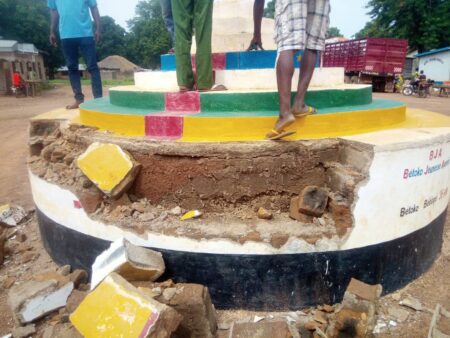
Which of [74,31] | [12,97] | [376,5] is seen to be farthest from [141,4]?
[74,31]

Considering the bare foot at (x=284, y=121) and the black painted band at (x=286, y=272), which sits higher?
the bare foot at (x=284, y=121)

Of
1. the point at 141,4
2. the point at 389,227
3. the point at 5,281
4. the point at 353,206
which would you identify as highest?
the point at 141,4

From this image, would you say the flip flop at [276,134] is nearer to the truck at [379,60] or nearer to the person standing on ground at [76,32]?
the person standing on ground at [76,32]

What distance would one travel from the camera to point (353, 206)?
234cm

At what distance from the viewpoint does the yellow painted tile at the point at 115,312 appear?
1799mm

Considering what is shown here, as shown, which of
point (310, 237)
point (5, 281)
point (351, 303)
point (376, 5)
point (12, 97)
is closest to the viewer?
point (351, 303)

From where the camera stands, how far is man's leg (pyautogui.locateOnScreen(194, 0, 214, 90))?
2.88m

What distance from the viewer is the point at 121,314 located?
1860 mm

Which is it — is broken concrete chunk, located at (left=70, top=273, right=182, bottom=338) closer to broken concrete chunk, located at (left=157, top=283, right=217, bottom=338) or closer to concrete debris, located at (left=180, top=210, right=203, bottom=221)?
broken concrete chunk, located at (left=157, top=283, right=217, bottom=338)

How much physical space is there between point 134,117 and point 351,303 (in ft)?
5.89

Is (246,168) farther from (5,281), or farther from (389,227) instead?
(5,281)

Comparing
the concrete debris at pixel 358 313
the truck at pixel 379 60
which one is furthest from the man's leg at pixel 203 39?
the truck at pixel 379 60

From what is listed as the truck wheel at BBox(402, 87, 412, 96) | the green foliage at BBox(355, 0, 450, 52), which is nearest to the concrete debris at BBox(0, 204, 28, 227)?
A: the truck wheel at BBox(402, 87, 412, 96)

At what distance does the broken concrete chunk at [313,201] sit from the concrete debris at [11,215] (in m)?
2.91
